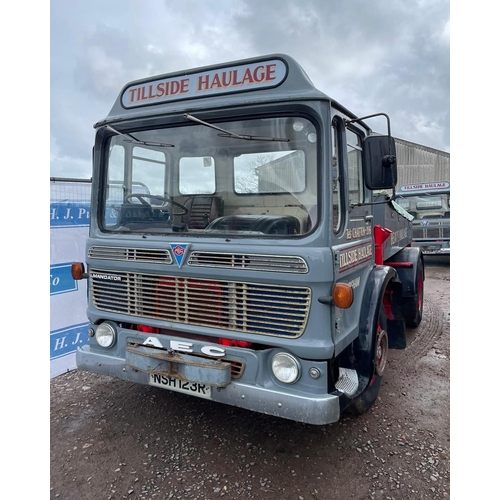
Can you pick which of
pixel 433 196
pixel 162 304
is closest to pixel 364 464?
pixel 162 304

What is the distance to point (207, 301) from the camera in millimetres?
2744

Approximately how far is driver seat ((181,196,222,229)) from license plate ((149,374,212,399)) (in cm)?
109

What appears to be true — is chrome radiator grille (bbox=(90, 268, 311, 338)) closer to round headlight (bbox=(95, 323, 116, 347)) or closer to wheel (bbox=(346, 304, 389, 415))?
→ round headlight (bbox=(95, 323, 116, 347))

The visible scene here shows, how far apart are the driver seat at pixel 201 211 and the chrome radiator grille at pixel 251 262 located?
0.31m

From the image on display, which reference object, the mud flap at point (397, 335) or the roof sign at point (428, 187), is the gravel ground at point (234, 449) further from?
the roof sign at point (428, 187)

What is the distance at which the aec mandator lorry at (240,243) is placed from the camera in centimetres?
250

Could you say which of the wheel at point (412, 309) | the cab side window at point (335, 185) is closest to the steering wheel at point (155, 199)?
the cab side window at point (335, 185)

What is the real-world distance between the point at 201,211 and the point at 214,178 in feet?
0.99

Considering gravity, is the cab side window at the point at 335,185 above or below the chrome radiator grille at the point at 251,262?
above

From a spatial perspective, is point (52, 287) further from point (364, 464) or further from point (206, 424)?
point (364, 464)

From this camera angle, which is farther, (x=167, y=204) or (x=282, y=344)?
(x=167, y=204)

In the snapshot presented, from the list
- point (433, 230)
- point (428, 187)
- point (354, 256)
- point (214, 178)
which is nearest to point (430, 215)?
point (433, 230)

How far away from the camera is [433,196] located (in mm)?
12062

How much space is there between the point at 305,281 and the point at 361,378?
995 millimetres
